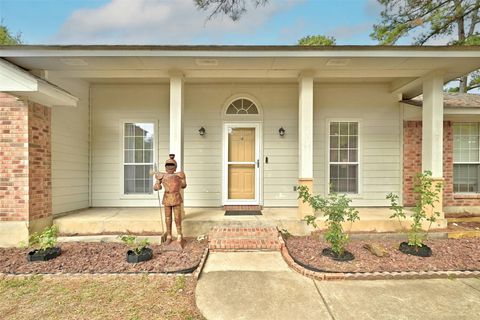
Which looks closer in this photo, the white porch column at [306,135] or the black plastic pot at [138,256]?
the black plastic pot at [138,256]

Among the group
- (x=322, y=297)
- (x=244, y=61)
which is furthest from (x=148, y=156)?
(x=322, y=297)

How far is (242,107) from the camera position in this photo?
6.33 meters

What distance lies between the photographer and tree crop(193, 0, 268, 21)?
21.0 ft

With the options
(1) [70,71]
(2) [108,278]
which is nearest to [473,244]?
(2) [108,278]

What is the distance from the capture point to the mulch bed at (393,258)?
3510 mm

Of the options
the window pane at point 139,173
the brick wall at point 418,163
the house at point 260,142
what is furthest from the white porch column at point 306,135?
the window pane at point 139,173

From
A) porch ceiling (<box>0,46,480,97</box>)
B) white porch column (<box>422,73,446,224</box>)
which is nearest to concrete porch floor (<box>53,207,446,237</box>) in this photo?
white porch column (<box>422,73,446,224</box>)

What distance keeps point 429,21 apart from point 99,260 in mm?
14775

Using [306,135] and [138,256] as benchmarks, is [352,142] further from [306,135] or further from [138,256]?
[138,256]

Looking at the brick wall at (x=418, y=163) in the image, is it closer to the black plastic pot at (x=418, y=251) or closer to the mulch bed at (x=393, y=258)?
the mulch bed at (x=393, y=258)

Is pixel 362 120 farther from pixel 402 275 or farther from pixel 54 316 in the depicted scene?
pixel 54 316

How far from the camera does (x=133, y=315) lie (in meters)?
2.57

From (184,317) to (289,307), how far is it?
107 centimetres

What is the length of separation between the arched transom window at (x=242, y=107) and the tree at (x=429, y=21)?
31.4ft
